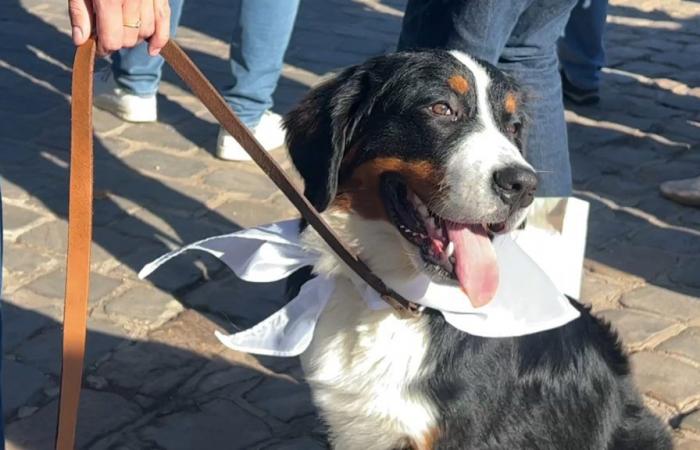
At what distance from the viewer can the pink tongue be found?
10.3 feet

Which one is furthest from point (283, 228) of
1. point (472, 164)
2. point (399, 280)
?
point (472, 164)

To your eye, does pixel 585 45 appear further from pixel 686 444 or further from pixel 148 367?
pixel 148 367

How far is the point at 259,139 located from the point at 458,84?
3092 mm

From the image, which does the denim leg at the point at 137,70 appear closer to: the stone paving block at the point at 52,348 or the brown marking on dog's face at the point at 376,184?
the stone paving block at the point at 52,348

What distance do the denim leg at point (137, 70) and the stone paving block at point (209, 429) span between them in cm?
298

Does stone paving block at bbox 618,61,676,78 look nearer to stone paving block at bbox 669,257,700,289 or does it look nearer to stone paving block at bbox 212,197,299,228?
stone paving block at bbox 669,257,700,289

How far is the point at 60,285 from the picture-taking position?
477 centimetres

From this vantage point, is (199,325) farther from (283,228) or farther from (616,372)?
(616,372)

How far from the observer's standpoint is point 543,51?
4379 millimetres

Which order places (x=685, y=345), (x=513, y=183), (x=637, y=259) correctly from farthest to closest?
Result: 1. (x=637, y=259)
2. (x=685, y=345)
3. (x=513, y=183)

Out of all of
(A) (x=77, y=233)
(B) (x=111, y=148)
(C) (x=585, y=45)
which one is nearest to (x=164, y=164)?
(B) (x=111, y=148)

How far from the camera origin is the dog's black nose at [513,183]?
308 cm

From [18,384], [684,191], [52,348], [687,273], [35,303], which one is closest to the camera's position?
[18,384]

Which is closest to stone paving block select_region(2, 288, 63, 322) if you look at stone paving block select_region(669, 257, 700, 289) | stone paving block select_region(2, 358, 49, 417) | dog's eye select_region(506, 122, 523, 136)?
stone paving block select_region(2, 358, 49, 417)
